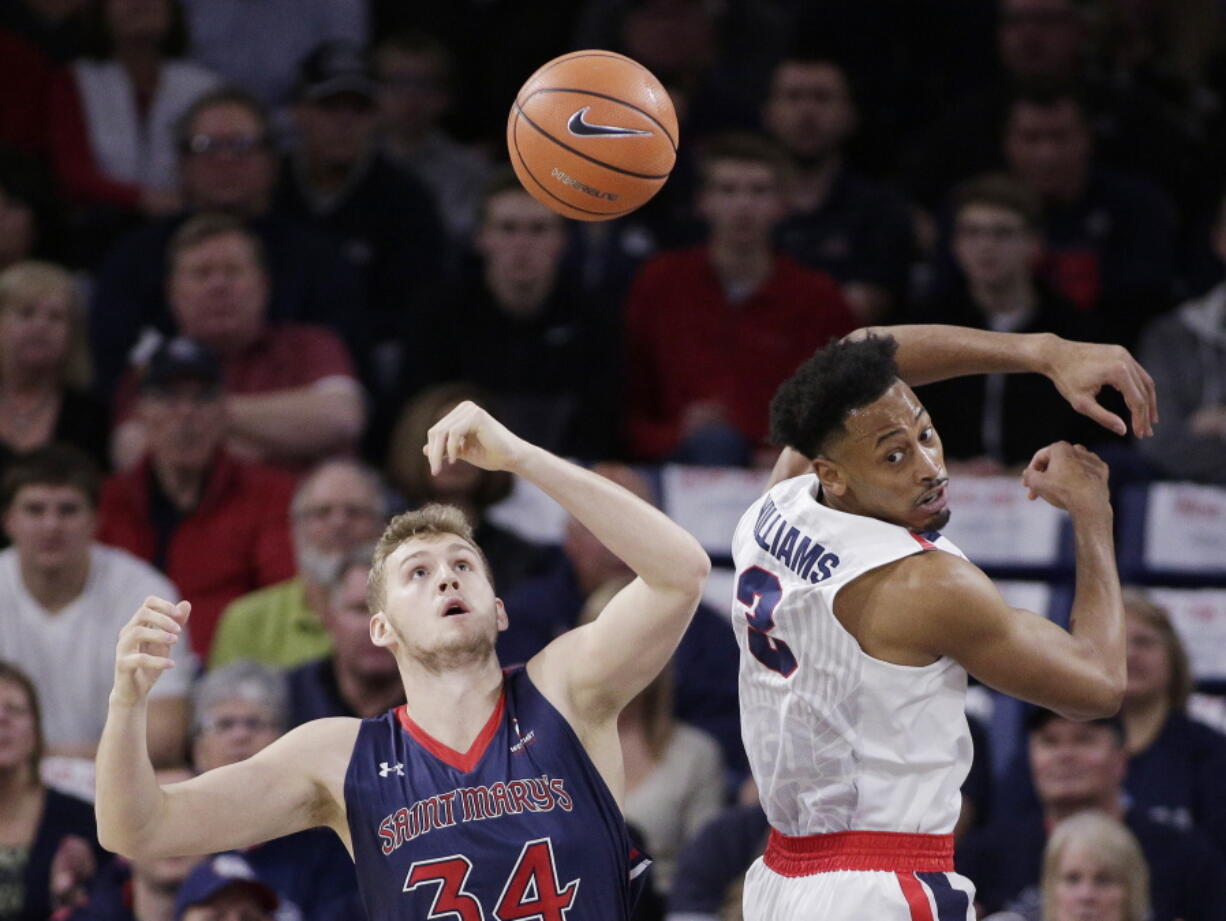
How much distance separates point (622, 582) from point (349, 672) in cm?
113

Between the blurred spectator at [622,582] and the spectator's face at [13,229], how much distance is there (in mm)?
3602

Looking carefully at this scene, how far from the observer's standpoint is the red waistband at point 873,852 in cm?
500

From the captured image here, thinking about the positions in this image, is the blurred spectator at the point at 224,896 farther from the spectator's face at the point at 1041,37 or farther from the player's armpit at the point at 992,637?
the spectator's face at the point at 1041,37

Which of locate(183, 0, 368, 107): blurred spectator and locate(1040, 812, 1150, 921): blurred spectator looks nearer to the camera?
locate(1040, 812, 1150, 921): blurred spectator

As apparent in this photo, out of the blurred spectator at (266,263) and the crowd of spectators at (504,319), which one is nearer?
the crowd of spectators at (504,319)

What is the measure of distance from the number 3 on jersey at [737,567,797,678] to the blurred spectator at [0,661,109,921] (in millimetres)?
3418

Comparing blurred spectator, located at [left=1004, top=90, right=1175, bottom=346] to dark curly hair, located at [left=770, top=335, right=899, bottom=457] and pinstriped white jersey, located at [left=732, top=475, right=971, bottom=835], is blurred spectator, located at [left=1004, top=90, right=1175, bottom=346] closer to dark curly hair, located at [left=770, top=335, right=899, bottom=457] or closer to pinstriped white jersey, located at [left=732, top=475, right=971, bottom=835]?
dark curly hair, located at [left=770, top=335, right=899, bottom=457]

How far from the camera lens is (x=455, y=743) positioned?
207 inches

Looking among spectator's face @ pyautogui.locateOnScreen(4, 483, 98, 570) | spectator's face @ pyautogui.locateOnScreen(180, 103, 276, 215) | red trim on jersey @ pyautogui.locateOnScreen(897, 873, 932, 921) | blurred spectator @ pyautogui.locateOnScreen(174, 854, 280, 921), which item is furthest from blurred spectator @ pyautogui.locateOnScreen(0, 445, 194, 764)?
red trim on jersey @ pyautogui.locateOnScreen(897, 873, 932, 921)

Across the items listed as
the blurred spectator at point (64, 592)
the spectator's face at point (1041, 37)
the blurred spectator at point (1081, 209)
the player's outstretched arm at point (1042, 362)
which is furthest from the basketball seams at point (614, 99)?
the spectator's face at point (1041, 37)

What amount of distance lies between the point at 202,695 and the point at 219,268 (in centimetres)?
256

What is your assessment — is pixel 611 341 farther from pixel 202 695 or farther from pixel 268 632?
pixel 202 695

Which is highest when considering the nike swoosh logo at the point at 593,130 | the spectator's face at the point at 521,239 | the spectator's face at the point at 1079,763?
the nike swoosh logo at the point at 593,130

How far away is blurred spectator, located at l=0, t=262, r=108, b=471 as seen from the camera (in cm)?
944
